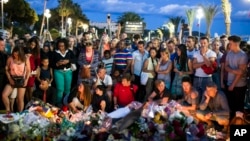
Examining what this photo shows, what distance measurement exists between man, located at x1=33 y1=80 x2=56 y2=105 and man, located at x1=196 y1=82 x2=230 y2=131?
3.03m

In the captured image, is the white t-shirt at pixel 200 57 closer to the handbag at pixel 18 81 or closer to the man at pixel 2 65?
the handbag at pixel 18 81

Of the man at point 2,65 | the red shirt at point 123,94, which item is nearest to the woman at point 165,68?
the red shirt at point 123,94

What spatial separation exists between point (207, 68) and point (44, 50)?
3.54m

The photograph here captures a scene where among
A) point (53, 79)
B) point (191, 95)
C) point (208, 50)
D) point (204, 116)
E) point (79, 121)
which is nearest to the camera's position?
point (79, 121)

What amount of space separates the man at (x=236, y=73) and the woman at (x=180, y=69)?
93 cm

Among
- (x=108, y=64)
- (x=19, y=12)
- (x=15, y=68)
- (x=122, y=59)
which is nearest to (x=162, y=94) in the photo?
(x=122, y=59)

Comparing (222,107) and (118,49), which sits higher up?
(118,49)

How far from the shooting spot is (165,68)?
8.48 m

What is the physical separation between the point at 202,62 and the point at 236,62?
747 mm

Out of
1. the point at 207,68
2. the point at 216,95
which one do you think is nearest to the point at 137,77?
the point at 207,68

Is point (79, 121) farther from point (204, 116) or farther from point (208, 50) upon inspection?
point (208, 50)

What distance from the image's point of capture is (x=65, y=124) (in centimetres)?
600

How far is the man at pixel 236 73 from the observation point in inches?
289

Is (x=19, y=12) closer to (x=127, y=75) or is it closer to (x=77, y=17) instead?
(x=77, y=17)
